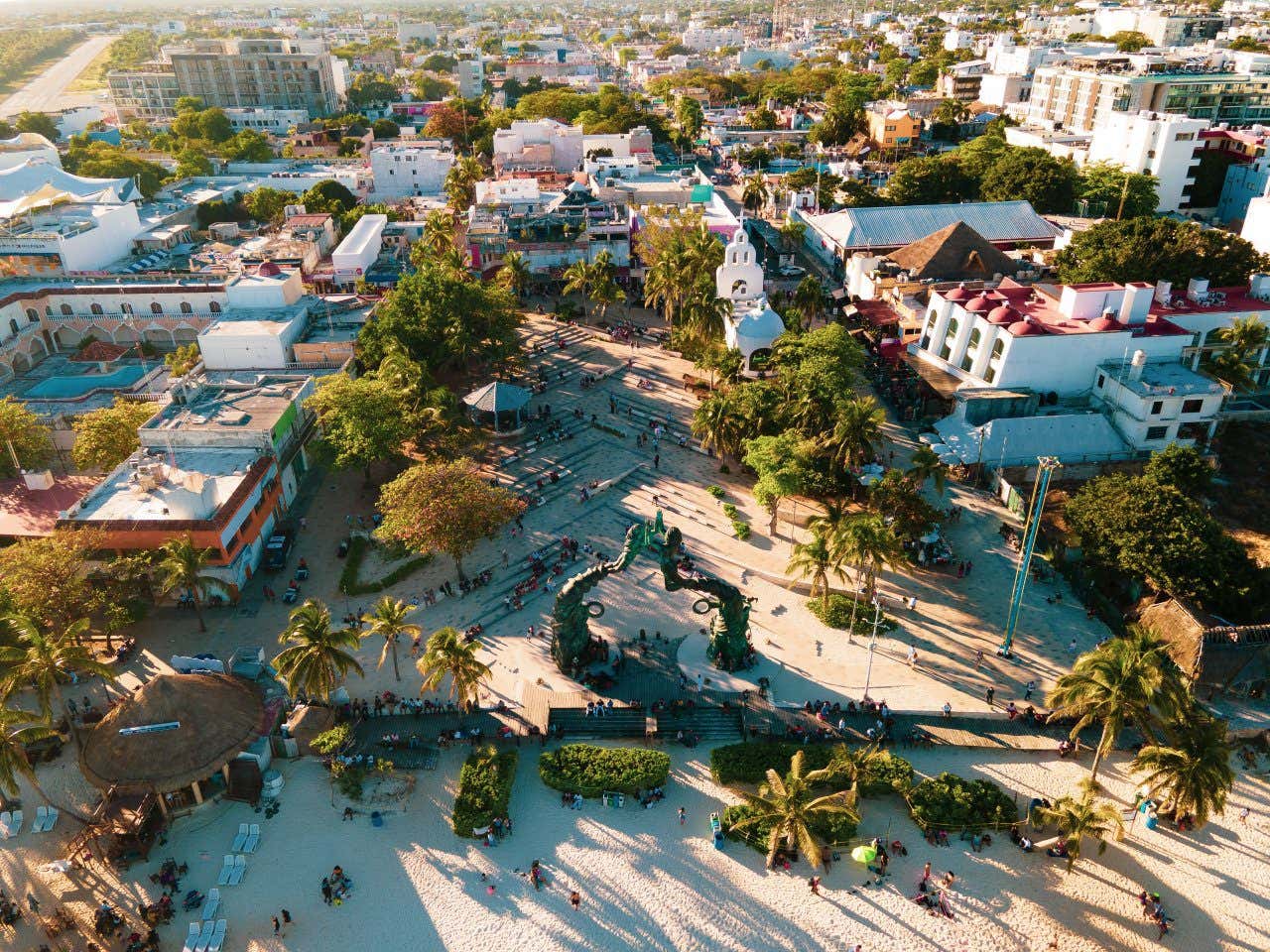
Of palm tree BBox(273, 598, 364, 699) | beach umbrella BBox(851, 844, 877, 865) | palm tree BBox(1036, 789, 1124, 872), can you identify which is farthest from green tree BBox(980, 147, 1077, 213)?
palm tree BBox(273, 598, 364, 699)

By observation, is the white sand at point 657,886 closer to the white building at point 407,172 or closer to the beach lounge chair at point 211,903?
the beach lounge chair at point 211,903

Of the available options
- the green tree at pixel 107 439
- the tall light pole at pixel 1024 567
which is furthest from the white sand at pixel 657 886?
the green tree at pixel 107 439

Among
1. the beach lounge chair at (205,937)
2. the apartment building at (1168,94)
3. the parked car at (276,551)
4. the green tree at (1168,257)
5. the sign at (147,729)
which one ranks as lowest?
the beach lounge chair at (205,937)

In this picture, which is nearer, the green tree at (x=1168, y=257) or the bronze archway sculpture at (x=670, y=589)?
the bronze archway sculpture at (x=670, y=589)

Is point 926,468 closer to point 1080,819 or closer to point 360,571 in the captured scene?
point 1080,819

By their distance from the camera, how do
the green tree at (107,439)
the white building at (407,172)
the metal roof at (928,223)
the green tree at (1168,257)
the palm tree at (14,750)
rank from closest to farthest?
the palm tree at (14,750) < the green tree at (107,439) < the green tree at (1168,257) < the metal roof at (928,223) < the white building at (407,172)
